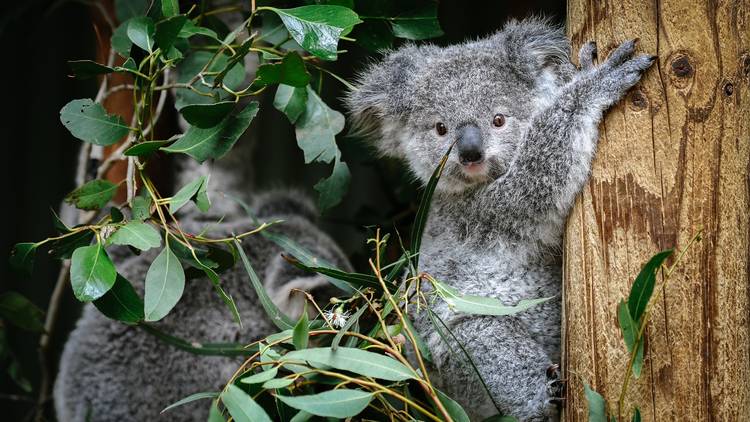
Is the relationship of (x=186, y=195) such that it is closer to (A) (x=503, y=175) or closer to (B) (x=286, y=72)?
(B) (x=286, y=72)

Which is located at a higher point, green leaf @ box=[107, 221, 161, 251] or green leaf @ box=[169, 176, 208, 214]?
green leaf @ box=[169, 176, 208, 214]

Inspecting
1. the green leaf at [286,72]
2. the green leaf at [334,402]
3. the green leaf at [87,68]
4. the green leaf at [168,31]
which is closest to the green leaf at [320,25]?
the green leaf at [286,72]

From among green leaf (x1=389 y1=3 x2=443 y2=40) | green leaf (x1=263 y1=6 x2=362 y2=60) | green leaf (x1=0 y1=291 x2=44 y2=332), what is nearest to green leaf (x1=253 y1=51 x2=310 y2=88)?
green leaf (x1=263 y1=6 x2=362 y2=60)

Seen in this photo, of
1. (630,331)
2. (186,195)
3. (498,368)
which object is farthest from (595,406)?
(186,195)

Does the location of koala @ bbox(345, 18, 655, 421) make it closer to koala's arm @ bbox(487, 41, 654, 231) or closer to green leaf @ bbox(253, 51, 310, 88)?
koala's arm @ bbox(487, 41, 654, 231)

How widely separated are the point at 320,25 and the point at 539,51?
74 cm

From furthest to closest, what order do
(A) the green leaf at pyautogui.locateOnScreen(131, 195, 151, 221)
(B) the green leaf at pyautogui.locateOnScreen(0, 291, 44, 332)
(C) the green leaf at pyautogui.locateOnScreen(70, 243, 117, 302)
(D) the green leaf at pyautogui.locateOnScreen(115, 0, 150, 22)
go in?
(B) the green leaf at pyautogui.locateOnScreen(0, 291, 44, 332), (D) the green leaf at pyautogui.locateOnScreen(115, 0, 150, 22), (A) the green leaf at pyautogui.locateOnScreen(131, 195, 151, 221), (C) the green leaf at pyautogui.locateOnScreen(70, 243, 117, 302)

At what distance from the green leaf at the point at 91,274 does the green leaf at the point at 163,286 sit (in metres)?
0.10

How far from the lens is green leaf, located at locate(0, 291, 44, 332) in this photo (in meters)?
3.10

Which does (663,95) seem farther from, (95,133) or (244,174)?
(244,174)

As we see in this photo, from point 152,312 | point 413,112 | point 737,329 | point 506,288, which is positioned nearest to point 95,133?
point 152,312

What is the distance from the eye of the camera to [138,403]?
10.9ft

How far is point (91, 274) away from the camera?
1882mm

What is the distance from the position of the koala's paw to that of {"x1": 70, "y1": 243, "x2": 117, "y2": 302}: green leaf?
1.31 meters
